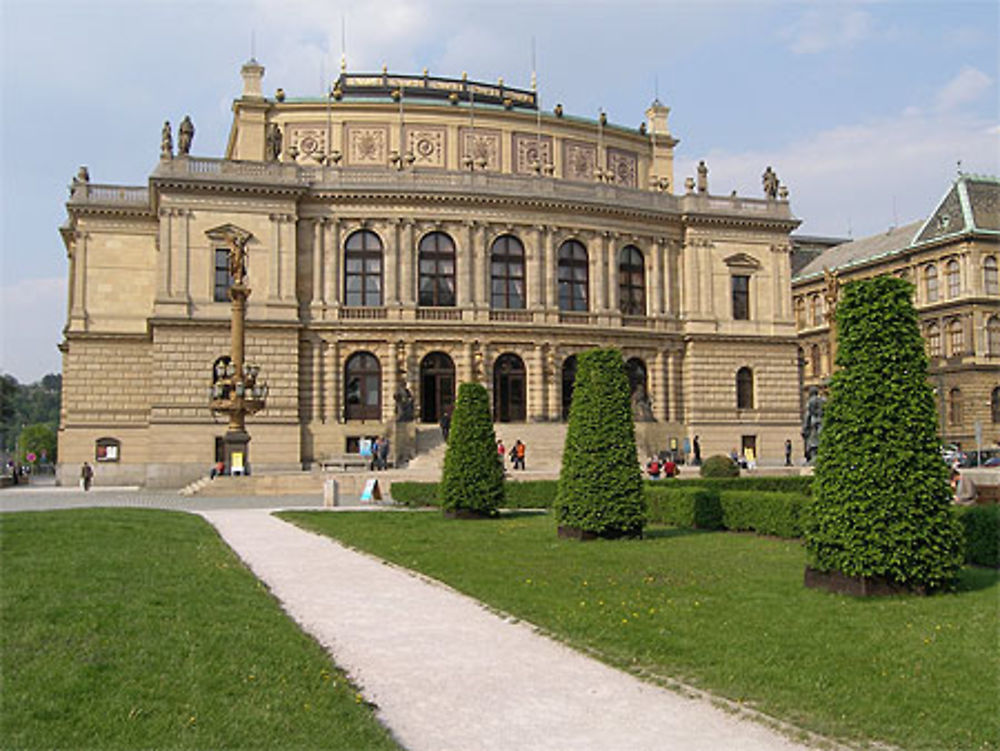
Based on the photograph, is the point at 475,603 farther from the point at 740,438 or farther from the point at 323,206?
the point at 740,438

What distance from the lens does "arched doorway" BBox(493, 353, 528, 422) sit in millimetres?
55438

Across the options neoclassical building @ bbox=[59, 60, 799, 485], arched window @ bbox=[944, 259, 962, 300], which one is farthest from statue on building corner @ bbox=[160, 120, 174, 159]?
arched window @ bbox=[944, 259, 962, 300]

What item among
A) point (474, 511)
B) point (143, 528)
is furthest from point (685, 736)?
point (474, 511)

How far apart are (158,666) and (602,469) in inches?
531

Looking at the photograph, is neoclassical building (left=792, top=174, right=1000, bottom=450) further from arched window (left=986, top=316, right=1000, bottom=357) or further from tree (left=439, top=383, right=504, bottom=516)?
tree (left=439, top=383, right=504, bottom=516)

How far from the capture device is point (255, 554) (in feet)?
63.6

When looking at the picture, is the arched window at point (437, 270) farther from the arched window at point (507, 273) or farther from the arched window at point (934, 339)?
the arched window at point (934, 339)

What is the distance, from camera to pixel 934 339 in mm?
78500

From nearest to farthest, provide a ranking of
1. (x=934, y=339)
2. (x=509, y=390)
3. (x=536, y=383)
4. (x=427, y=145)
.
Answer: (x=536, y=383), (x=509, y=390), (x=427, y=145), (x=934, y=339)

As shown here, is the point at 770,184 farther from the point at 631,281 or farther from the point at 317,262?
the point at 317,262

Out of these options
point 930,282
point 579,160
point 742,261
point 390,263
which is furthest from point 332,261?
point 930,282

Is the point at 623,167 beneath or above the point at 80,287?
above

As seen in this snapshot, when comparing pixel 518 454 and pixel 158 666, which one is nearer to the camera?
pixel 158 666

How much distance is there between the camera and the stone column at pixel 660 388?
5797cm
